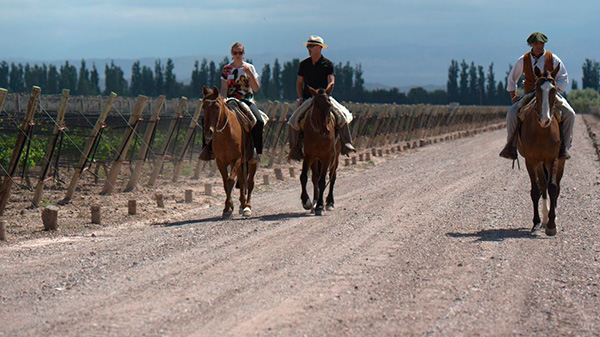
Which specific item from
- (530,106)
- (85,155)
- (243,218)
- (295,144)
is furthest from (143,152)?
(530,106)

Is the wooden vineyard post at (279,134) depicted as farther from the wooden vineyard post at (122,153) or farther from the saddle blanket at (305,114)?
the saddle blanket at (305,114)

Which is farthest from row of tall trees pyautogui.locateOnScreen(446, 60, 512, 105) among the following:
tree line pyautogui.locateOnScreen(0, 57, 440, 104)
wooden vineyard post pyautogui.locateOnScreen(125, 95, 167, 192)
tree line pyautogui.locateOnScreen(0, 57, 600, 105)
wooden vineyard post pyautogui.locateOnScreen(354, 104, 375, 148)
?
wooden vineyard post pyautogui.locateOnScreen(125, 95, 167, 192)

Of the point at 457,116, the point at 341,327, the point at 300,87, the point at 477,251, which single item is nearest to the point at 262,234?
the point at 477,251

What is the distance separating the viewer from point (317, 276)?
8391 millimetres

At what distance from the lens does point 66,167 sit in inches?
791

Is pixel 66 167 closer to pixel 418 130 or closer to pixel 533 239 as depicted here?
pixel 533 239

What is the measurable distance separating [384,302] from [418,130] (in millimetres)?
42922

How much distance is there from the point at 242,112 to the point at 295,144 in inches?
39.9

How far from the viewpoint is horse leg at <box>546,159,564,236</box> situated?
37.0 feet

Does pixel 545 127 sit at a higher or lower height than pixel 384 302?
higher

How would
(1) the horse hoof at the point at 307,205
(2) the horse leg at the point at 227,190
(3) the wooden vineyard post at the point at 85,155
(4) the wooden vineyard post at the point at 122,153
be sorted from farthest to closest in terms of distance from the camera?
(4) the wooden vineyard post at the point at 122,153
(3) the wooden vineyard post at the point at 85,155
(1) the horse hoof at the point at 307,205
(2) the horse leg at the point at 227,190

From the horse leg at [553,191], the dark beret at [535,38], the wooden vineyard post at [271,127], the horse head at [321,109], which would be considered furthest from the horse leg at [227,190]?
the wooden vineyard post at [271,127]

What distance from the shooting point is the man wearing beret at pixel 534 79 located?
11.8 metres

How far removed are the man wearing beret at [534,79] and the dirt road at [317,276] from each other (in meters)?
1.14
